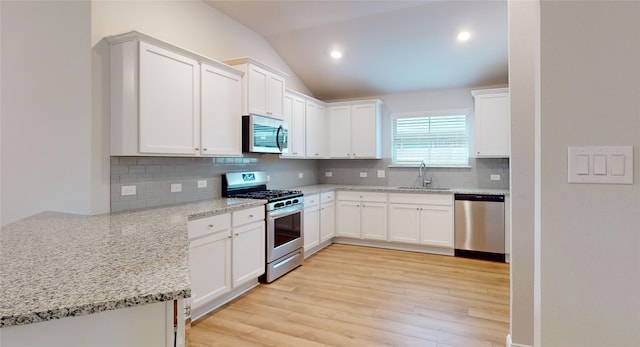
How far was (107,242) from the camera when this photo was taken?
5.08 ft

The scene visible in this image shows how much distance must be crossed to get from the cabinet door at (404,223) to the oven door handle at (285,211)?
1513mm

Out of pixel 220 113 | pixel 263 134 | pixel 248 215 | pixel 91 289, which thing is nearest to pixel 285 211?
pixel 248 215

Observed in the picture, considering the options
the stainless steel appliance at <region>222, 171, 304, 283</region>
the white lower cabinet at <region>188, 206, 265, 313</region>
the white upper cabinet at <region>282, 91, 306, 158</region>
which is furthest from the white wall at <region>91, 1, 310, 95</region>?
the white lower cabinet at <region>188, 206, 265, 313</region>

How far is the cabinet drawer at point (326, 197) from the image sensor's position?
4.77 metres

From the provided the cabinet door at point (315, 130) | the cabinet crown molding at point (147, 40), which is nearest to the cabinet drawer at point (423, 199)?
the cabinet door at point (315, 130)

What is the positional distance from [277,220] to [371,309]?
1355 mm

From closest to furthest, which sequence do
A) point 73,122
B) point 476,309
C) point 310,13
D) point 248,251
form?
point 73,122
point 476,309
point 248,251
point 310,13

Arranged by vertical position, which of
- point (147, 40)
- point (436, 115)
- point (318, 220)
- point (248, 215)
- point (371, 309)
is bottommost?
point (371, 309)

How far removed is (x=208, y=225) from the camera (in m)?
2.69

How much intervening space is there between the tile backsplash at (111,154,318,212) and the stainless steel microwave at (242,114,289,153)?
14.7 inches
